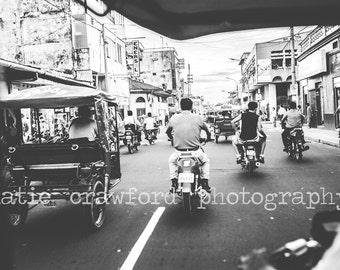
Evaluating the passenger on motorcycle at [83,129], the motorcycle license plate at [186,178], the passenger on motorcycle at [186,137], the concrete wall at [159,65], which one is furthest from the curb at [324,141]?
the concrete wall at [159,65]

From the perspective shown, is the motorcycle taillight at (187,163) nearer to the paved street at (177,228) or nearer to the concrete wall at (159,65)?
the paved street at (177,228)

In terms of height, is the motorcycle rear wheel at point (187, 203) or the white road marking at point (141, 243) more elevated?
the motorcycle rear wheel at point (187, 203)

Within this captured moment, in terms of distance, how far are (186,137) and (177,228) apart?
5.50ft

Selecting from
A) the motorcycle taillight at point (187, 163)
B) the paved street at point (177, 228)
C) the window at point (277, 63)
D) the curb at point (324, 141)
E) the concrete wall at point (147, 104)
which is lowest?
the paved street at point (177, 228)

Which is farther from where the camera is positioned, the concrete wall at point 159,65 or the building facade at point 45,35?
the concrete wall at point 159,65

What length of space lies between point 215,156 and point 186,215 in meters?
8.21

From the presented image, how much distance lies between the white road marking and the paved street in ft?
0.20

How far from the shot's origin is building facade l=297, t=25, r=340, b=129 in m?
23.3

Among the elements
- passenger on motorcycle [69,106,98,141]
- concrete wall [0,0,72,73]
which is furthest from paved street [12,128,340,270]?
concrete wall [0,0,72,73]

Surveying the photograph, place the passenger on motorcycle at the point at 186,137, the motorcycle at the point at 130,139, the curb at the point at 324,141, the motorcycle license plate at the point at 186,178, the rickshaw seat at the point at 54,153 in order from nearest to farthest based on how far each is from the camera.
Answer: the motorcycle license plate at the point at 186,178
the rickshaw seat at the point at 54,153
the passenger on motorcycle at the point at 186,137
the curb at the point at 324,141
the motorcycle at the point at 130,139

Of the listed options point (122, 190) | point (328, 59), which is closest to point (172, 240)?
point (122, 190)

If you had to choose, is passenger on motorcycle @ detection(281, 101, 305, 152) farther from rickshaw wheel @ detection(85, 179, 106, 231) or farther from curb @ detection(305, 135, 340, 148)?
rickshaw wheel @ detection(85, 179, 106, 231)

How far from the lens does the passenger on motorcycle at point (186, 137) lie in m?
6.59

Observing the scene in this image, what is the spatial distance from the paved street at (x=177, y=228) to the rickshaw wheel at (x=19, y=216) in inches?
5.2
